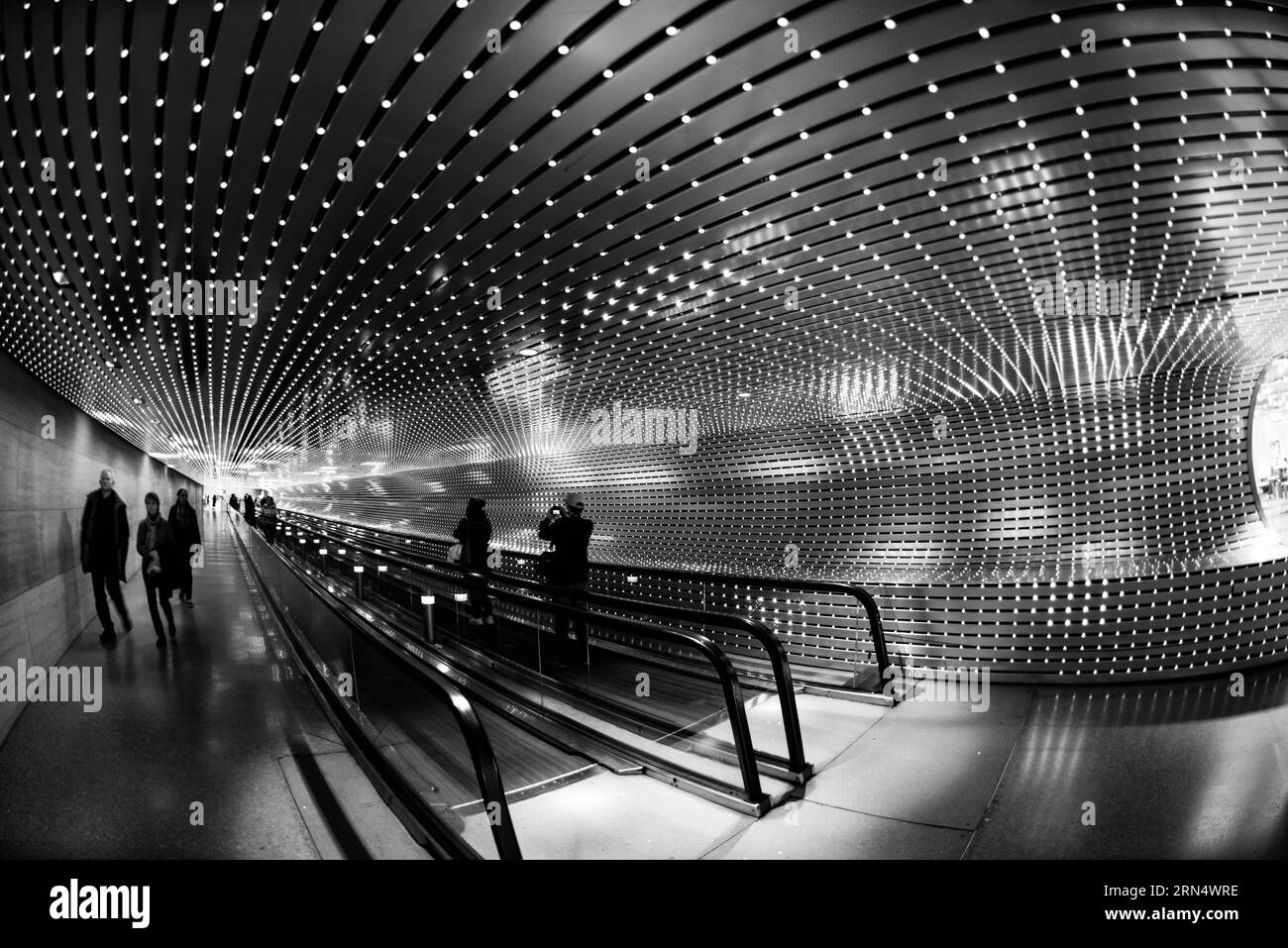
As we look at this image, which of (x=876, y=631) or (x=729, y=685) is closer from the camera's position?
(x=729, y=685)

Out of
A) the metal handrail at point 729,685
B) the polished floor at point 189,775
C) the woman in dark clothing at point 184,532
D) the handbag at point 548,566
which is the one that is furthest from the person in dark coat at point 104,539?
the metal handrail at point 729,685

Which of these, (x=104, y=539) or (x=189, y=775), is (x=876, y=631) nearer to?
(x=189, y=775)

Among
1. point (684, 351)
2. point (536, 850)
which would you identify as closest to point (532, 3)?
point (536, 850)

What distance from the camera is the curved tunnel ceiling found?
2.86m

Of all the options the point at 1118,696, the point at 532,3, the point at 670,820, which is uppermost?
the point at 532,3

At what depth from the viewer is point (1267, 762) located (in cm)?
450

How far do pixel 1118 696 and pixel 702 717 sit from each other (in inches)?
191

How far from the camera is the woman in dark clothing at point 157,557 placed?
6844 millimetres

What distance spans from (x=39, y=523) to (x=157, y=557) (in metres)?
1.11

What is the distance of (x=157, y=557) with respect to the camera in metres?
6.96

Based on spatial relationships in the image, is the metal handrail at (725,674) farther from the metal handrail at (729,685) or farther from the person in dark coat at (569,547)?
the person in dark coat at (569,547)

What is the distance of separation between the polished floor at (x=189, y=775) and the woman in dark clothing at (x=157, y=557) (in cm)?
89

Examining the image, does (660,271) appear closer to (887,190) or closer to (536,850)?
(887,190)

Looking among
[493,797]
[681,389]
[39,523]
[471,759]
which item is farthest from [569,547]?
[39,523]
